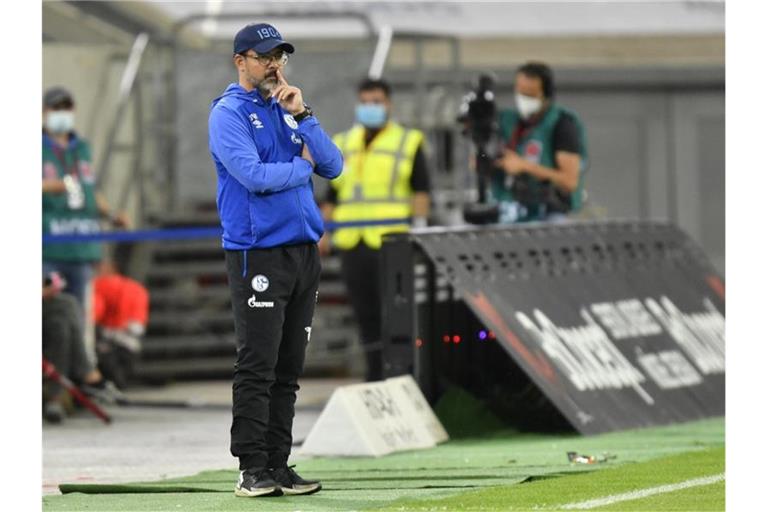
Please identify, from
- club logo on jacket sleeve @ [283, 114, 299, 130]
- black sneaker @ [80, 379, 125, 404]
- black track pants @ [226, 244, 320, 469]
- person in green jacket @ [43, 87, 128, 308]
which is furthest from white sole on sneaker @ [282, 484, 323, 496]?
person in green jacket @ [43, 87, 128, 308]

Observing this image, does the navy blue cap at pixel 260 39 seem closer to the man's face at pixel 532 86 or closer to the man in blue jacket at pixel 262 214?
the man in blue jacket at pixel 262 214

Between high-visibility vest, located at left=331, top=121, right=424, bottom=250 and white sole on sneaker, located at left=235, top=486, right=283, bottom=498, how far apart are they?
600 cm

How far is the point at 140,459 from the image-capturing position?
473 inches

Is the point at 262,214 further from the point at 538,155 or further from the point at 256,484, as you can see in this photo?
the point at 538,155

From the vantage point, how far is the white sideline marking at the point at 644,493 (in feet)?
28.9

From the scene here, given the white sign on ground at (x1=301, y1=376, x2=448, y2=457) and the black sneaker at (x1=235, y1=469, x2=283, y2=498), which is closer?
the black sneaker at (x1=235, y1=469, x2=283, y2=498)

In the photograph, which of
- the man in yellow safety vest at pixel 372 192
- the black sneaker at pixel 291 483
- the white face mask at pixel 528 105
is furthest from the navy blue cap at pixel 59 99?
the black sneaker at pixel 291 483

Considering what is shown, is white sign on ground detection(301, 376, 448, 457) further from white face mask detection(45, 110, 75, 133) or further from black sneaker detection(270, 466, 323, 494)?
white face mask detection(45, 110, 75, 133)

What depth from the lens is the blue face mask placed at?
15.2 metres

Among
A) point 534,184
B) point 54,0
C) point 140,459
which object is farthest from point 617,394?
point 54,0

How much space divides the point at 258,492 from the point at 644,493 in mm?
1631

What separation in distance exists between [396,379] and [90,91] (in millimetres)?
9814
